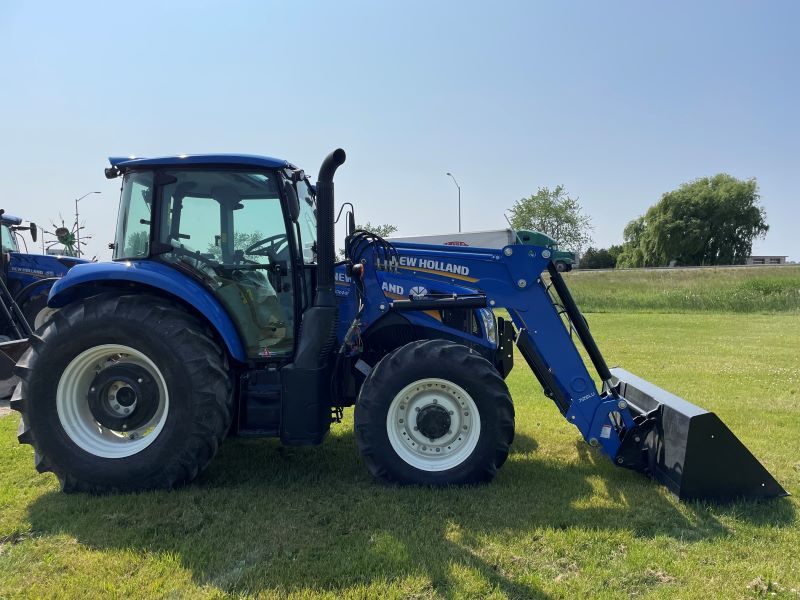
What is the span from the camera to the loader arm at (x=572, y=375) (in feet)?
11.7

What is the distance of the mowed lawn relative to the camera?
2691 mm

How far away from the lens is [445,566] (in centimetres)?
282

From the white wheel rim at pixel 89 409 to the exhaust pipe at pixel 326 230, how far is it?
1253mm

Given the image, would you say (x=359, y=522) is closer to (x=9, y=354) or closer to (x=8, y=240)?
(x=9, y=354)

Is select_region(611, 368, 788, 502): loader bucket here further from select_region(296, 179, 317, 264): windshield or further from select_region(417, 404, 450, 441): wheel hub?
select_region(296, 179, 317, 264): windshield

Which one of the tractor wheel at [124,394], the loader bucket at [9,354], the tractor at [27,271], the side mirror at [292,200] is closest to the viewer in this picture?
the tractor wheel at [124,394]

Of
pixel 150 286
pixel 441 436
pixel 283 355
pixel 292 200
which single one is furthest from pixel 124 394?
pixel 441 436

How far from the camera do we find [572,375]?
404 cm

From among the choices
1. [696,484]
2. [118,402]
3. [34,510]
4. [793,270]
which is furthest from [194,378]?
[793,270]

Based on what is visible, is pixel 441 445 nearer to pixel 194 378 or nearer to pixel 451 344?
pixel 451 344

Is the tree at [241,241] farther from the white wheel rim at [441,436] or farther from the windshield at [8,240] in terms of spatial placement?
the windshield at [8,240]

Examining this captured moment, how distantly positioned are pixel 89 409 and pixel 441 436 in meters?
2.50

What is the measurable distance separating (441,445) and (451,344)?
Result: 0.72 meters

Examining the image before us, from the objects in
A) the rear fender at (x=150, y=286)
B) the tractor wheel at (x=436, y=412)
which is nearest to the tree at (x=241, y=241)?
the rear fender at (x=150, y=286)
